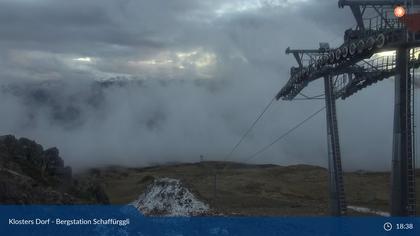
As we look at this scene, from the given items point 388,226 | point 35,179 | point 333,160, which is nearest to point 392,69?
point 333,160

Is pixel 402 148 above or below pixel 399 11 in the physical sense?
below

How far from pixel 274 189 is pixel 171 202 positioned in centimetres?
3896

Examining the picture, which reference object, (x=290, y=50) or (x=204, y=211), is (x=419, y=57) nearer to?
(x=290, y=50)

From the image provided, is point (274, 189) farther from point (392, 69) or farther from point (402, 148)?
point (402, 148)

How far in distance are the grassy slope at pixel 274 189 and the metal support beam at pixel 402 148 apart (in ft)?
75.1

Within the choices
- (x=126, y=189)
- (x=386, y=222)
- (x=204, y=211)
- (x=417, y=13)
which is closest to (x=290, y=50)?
(x=204, y=211)

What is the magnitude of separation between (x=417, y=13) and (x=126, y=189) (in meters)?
49.9

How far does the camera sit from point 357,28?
27844 millimetres

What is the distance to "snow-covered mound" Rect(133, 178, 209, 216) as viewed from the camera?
1422 inches

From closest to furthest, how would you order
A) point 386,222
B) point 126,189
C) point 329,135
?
point 386,222 → point 329,135 → point 126,189

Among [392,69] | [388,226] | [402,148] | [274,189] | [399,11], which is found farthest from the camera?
[274,189]

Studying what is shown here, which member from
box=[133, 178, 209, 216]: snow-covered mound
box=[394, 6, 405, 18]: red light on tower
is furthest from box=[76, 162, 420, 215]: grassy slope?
box=[394, 6, 405, 18]: red light on tower

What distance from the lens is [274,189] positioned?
244ft

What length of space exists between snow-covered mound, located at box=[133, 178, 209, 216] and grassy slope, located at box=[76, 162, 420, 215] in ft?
30.1
